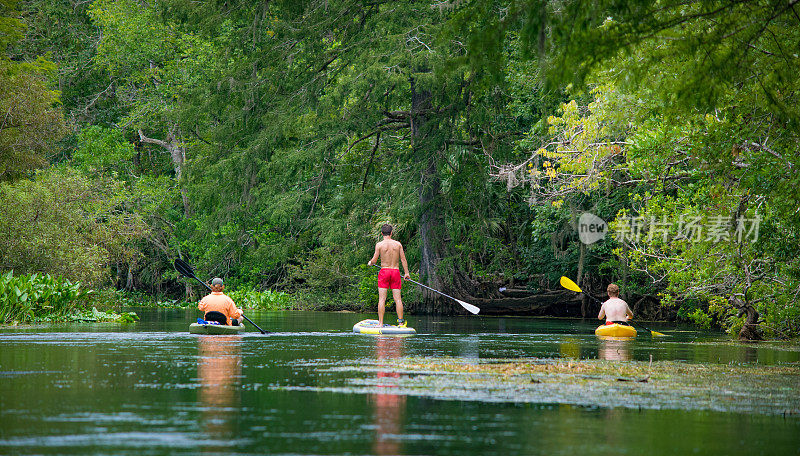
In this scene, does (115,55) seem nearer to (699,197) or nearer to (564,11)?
(699,197)

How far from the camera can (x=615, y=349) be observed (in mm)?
15414

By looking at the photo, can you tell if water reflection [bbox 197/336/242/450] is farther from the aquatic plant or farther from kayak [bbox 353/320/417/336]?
the aquatic plant

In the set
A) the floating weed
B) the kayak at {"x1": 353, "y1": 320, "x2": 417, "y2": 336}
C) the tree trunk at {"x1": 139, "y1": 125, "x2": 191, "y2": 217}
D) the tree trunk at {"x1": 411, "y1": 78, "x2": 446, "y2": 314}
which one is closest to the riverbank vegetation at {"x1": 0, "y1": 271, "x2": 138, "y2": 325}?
the kayak at {"x1": 353, "y1": 320, "x2": 417, "y2": 336}

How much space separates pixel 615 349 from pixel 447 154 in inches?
654

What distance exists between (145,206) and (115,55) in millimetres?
7584

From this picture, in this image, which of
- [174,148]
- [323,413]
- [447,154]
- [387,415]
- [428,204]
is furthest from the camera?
[174,148]

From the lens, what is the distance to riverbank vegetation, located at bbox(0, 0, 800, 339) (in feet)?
43.9

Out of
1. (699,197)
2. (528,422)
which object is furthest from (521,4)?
(699,197)

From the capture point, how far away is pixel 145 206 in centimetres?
4866

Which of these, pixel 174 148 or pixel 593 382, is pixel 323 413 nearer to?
pixel 593 382

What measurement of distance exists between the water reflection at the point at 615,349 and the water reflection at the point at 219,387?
16.1ft

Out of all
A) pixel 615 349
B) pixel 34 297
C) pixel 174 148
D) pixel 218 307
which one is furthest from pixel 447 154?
pixel 174 148

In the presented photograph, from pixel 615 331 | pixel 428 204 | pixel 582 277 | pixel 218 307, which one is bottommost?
pixel 615 331

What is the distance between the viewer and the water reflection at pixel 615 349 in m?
13.2
